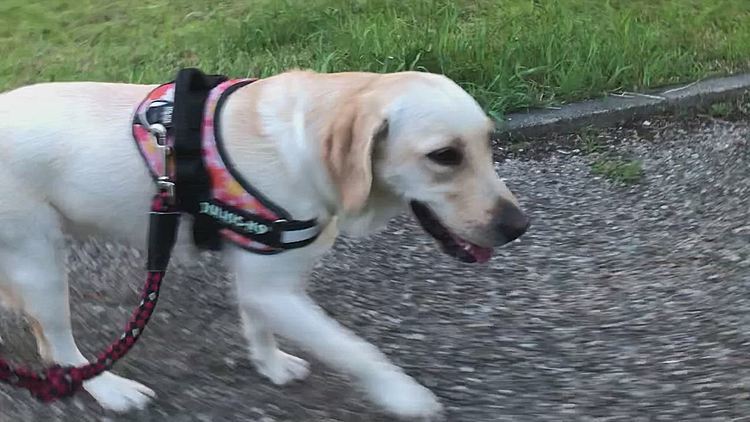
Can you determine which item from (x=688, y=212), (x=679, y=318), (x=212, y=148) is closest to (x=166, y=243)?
(x=212, y=148)

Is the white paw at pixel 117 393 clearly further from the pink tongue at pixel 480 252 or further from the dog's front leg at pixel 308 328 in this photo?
the pink tongue at pixel 480 252

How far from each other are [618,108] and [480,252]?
2678 mm

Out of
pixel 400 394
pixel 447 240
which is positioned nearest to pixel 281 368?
pixel 400 394

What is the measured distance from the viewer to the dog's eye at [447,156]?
2328mm

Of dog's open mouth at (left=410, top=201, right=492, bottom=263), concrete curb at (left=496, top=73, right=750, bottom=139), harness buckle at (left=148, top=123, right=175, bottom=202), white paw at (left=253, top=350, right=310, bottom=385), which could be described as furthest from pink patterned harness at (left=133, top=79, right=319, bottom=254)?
concrete curb at (left=496, top=73, right=750, bottom=139)

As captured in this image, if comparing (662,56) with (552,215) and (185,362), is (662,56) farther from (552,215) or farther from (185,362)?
(185,362)

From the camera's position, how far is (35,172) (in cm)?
242

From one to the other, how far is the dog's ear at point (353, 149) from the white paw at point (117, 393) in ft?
2.94

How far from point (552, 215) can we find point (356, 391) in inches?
61.6

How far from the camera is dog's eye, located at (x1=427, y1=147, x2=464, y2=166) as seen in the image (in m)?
2.33

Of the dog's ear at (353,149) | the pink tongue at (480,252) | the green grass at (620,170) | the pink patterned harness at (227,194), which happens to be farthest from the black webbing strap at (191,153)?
the green grass at (620,170)

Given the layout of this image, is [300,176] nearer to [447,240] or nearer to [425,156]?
[425,156]

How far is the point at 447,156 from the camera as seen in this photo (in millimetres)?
2334

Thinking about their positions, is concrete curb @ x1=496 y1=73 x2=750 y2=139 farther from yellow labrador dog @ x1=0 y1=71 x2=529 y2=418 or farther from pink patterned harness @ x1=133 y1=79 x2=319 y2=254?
pink patterned harness @ x1=133 y1=79 x2=319 y2=254
